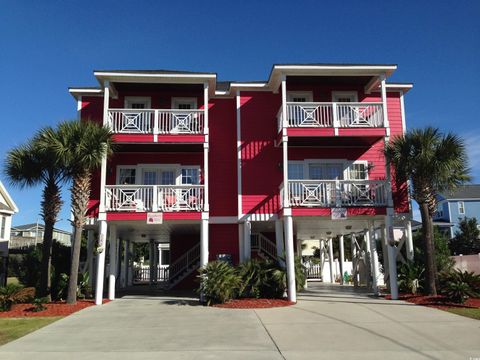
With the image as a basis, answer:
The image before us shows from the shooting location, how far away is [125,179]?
20.8 metres

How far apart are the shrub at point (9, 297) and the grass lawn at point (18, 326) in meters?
1.70

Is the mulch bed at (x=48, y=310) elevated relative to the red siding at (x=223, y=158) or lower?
lower

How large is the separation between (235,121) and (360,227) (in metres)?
8.05

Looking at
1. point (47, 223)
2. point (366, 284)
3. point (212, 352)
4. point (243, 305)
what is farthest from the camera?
point (366, 284)

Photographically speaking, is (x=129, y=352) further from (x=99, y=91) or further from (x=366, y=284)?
(x=366, y=284)

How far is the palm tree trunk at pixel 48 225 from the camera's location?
17.1 meters

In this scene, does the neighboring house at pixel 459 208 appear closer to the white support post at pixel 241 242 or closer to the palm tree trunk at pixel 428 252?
the palm tree trunk at pixel 428 252

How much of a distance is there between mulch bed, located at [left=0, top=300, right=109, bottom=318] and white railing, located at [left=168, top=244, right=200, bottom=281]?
19.9 feet

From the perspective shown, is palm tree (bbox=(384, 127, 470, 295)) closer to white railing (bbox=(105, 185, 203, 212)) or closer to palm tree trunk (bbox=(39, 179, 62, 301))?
white railing (bbox=(105, 185, 203, 212))

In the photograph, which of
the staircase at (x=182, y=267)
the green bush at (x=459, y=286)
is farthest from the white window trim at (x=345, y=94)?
the staircase at (x=182, y=267)

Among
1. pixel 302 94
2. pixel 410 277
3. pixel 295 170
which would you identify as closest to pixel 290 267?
pixel 295 170

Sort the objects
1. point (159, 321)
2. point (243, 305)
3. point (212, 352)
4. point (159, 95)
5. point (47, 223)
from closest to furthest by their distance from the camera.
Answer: point (212, 352) < point (159, 321) < point (243, 305) < point (47, 223) < point (159, 95)

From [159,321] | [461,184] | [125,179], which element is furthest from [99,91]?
[461,184]

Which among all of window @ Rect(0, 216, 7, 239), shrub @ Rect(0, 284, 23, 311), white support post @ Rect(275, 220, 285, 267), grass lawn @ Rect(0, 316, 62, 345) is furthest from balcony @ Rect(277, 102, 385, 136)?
window @ Rect(0, 216, 7, 239)
